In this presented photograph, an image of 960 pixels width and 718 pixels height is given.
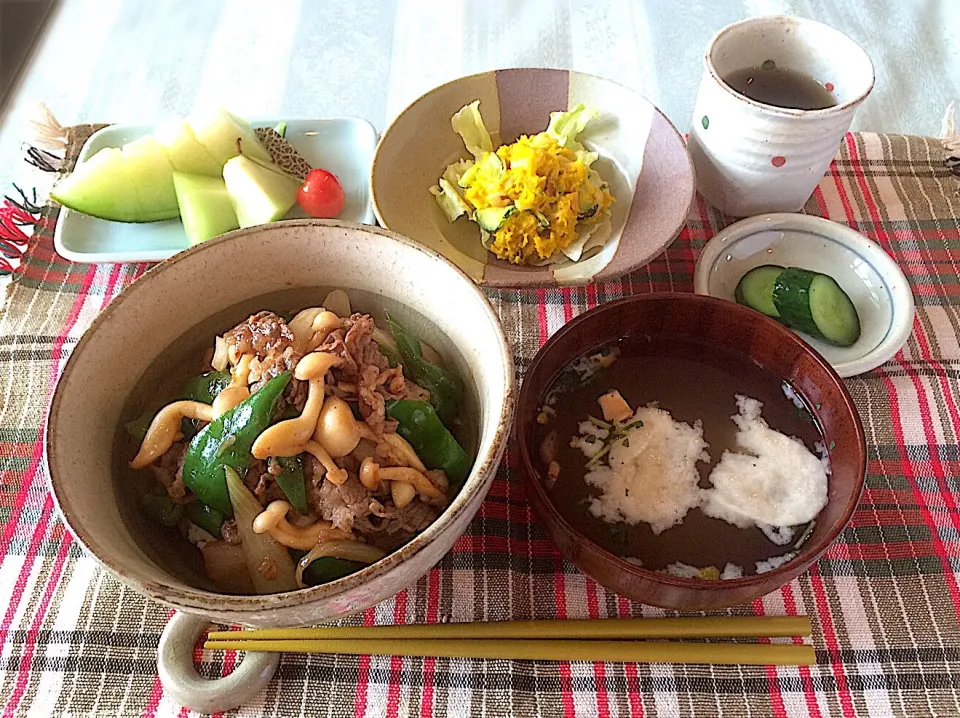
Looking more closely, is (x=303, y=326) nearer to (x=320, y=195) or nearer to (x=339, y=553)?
(x=339, y=553)

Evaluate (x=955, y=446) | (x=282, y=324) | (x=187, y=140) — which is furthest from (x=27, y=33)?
(x=955, y=446)

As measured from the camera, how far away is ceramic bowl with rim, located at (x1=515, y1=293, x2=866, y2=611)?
101 centimetres

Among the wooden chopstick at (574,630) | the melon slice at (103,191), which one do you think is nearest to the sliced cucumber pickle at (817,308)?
the wooden chopstick at (574,630)

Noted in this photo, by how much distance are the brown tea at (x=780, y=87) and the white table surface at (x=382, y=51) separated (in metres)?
0.58

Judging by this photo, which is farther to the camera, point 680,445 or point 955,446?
point 955,446

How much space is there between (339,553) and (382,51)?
1.95m

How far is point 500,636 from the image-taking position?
1105 mm

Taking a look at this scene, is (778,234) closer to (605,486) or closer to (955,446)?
(955,446)

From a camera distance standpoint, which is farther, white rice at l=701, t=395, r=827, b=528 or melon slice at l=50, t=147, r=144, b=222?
melon slice at l=50, t=147, r=144, b=222

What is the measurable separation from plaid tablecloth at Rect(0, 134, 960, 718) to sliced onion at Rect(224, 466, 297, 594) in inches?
7.2

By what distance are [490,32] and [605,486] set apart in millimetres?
1849

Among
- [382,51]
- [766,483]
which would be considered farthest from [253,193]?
[766,483]

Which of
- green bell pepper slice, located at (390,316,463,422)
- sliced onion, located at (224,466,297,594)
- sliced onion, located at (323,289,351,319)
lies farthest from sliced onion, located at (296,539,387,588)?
sliced onion, located at (323,289,351,319)

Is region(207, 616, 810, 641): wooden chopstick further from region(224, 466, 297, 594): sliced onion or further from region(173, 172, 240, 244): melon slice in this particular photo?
region(173, 172, 240, 244): melon slice
